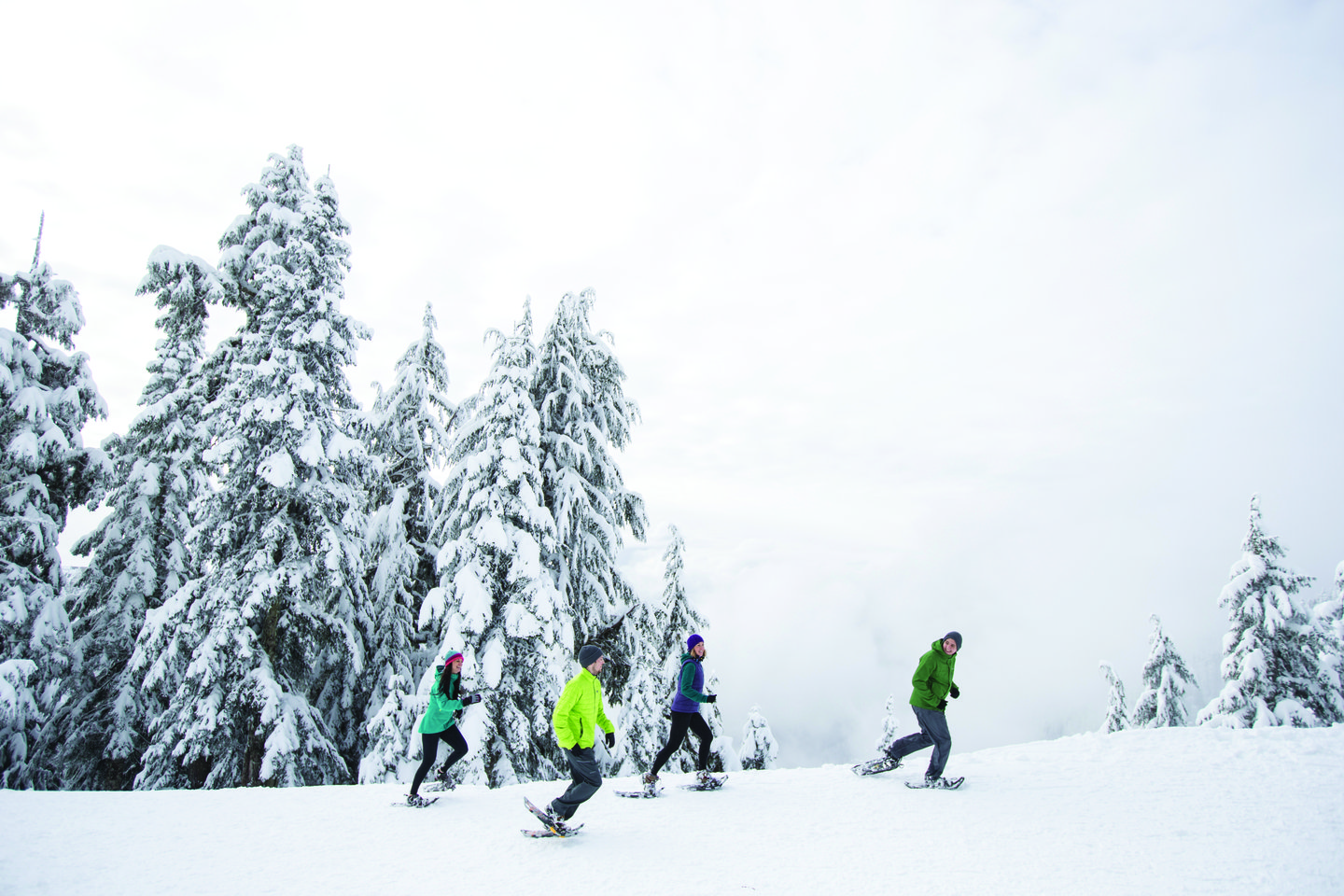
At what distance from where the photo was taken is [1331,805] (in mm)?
7855

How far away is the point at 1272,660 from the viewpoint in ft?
59.1

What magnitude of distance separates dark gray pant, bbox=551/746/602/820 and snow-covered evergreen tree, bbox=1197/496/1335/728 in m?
19.2

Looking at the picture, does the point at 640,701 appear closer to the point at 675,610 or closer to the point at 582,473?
the point at 675,610

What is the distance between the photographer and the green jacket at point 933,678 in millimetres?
8484

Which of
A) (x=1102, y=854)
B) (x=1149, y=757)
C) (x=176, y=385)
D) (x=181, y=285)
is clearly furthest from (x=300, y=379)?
(x=1149, y=757)

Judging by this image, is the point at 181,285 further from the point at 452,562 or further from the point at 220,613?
the point at 452,562

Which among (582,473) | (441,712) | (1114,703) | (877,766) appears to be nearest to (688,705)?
(877,766)

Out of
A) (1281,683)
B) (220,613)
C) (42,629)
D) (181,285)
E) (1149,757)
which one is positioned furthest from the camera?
(1281,683)

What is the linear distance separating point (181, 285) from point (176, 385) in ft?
13.7

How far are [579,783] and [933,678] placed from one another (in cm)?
462

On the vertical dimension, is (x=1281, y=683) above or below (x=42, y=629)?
below

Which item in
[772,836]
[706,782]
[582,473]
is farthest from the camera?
[582,473]

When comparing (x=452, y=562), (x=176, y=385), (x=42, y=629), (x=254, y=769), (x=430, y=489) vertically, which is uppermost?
(x=176, y=385)

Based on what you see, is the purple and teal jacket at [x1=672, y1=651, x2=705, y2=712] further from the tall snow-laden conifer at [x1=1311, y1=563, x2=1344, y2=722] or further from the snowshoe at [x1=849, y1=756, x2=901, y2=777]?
the tall snow-laden conifer at [x1=1311, y1=563, x2=1344, y2=722]
